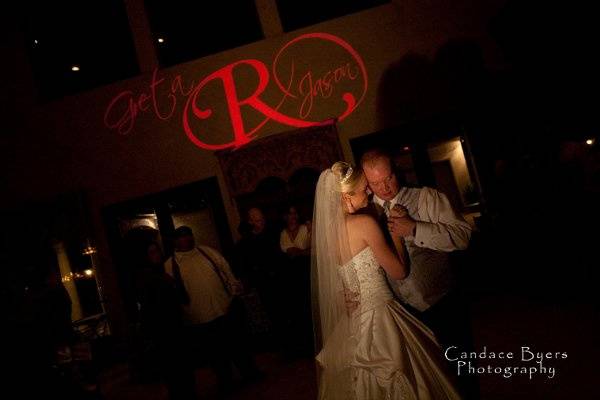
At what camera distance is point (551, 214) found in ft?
16.3

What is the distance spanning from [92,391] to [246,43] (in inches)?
222

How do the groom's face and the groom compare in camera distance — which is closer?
the groom

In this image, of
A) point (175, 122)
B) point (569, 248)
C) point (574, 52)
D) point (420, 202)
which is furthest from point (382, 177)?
point (175, 122)

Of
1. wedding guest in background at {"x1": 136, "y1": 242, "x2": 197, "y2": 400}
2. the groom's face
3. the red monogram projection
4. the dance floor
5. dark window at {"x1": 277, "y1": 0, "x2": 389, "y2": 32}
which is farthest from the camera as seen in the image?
dark window at {"x1": 277, "y1": 0, "x2": 389, "y2": 32}

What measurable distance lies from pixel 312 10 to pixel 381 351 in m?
6.15

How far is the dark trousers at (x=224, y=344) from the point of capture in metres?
4.72

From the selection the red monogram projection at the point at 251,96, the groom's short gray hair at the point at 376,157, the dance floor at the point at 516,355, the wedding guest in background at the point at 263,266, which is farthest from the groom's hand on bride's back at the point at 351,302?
the red monogram projection at the point at 251,96

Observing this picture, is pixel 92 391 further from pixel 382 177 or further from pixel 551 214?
pixel 551 214

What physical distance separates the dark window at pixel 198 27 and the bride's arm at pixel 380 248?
214 inches

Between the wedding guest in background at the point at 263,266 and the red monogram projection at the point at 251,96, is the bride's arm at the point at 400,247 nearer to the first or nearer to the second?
the wedding guest in background at the point at 263,266

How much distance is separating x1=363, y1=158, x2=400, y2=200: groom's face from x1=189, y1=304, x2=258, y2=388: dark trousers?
108 inches

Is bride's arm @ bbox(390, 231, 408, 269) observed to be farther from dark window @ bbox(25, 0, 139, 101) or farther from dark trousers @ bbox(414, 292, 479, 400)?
dark window @ bbox(25, 0, 139, 101)

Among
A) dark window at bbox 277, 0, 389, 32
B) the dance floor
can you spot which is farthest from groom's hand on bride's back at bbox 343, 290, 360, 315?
dark window at bbox 277, 0, 389, 32

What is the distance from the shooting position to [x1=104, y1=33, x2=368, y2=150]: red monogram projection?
680 cm
